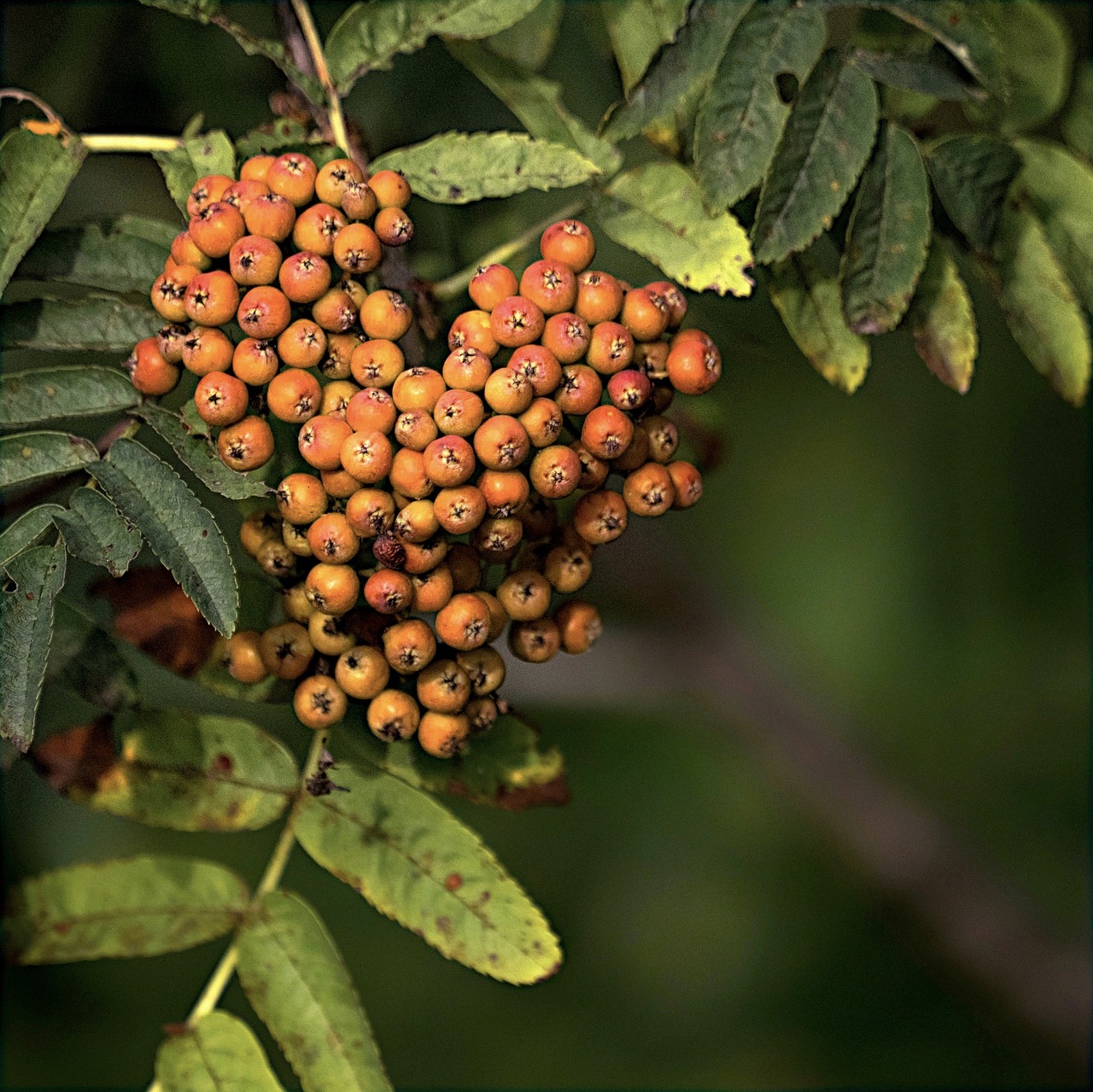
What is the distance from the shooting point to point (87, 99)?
7.47 feet

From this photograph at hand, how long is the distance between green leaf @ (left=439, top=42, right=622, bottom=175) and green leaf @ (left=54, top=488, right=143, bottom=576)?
79 centimetres

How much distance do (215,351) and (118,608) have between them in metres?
0.47

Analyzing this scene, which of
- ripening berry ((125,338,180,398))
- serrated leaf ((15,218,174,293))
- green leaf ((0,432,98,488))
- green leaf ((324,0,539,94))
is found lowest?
green leaf ((0,432,98,488))

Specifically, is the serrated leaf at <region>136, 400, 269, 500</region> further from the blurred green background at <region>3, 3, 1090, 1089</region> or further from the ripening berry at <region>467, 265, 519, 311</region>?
the blurred green background at <region>3, 3, 1090, 1089</region>

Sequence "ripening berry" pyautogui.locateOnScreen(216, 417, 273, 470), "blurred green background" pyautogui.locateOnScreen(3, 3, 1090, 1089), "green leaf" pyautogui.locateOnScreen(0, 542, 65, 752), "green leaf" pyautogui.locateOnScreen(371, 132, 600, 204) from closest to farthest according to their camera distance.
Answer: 1. "green leaf" pyautogui.locateOnScreen(0, 542, 65, 752)
2. "ripening berry" pyautogui.locateOnScreen(216, 417, 273, 470)
3. "green leaf" pyautogui.locateOnScreen(371, 132, 600, 204)
4. "blurred green background" pyautogui.locateOnScreen(3, 3, 1090, 1089)

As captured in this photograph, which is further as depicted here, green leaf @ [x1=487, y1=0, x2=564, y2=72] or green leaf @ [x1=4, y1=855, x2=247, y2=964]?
green leaf @ [x1=487, y1=0, x2=564, y2=72]

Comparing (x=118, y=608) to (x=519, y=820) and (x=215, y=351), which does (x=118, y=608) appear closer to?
(x=215, y=351)

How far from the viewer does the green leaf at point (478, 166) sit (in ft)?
4.46

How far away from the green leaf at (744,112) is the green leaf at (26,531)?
881 mm

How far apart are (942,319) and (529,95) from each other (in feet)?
2.22

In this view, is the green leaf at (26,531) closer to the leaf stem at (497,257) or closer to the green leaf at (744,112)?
the leaf stem at (497,257)

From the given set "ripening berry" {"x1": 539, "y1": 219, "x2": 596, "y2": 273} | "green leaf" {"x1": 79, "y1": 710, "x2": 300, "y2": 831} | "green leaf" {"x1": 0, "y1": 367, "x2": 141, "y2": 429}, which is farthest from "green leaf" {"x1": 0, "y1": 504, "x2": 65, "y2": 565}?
"ripening berry" {"x1": 539, "y1": 219, "x2": 596, "y2": 273}

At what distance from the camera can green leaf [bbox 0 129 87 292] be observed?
4.39 ft

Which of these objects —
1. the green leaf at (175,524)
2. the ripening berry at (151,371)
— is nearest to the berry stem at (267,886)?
the green leaf at (175,524)
